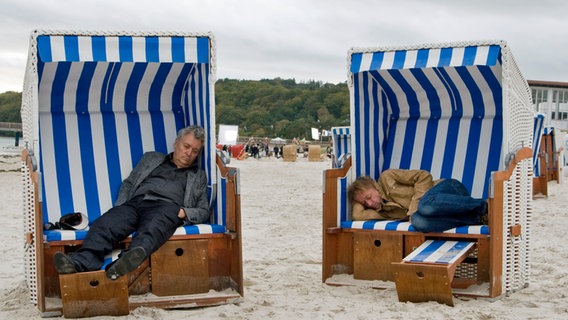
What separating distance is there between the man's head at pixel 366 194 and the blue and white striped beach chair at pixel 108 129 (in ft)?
3.36

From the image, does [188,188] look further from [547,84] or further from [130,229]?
[547,84]

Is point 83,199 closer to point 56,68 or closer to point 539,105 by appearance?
point 56,68

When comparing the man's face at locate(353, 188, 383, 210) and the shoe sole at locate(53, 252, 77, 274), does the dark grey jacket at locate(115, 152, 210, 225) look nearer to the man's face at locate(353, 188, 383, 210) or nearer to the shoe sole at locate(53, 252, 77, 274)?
the shoe sole at locate(53, 252, 77, 274)

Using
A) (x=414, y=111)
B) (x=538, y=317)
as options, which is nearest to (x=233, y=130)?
(x=414, y=111)

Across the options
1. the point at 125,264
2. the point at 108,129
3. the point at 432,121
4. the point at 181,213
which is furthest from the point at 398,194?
the point at 108,129

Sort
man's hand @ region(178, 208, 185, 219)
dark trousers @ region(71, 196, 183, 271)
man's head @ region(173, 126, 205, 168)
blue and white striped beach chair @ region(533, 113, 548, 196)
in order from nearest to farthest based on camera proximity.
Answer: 1. dark trousers @ region(71, 196, 183, 271)
2. man's hand @ region(178, 208, 185, 219)
3. man's head @ region(173, 126, 205, 168)
4. blue and white striped beach chair @ region(533, 113, 548, 196)

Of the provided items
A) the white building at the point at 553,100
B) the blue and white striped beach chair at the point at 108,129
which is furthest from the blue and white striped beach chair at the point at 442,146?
the white building at the point at 553,100

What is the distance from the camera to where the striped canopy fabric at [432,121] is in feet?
17.6

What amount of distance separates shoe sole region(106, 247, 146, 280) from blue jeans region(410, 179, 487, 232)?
1.88 metres

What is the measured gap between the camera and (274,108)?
82.8m

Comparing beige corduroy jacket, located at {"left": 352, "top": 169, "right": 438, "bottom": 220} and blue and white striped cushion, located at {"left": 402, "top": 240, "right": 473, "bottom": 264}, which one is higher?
beige corduroy jacket, located at {"left": 352, "top": 169, "right": 438, "bottom": 220}

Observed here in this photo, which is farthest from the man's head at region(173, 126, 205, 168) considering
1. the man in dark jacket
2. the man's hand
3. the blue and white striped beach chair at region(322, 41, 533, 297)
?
the blue and white striped beach chair at region(322, 41, 533, 297)

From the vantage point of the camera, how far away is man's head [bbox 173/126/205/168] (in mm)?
4820

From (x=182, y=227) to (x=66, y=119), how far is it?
1.60m
